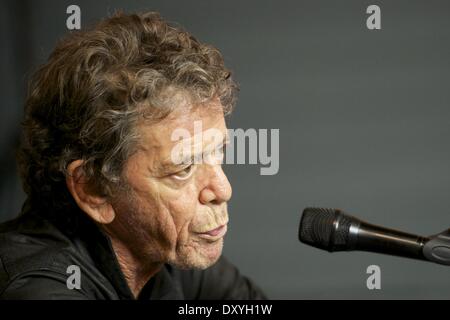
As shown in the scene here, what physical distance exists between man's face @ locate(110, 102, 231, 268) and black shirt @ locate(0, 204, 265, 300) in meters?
0.07

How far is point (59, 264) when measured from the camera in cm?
108

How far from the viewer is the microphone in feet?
2.87

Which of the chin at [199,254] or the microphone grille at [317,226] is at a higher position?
the microphone grille at [317,226]

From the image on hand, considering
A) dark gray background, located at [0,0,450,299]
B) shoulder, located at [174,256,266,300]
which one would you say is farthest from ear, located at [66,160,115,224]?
dark gray background, located at [0,0,450,299]

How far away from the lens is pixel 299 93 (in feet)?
5.24

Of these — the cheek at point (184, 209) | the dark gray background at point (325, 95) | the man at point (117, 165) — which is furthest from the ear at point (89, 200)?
the dark gray background at point (325, 95)

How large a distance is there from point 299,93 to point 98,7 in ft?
1.81

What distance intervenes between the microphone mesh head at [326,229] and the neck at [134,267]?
0.43 meters

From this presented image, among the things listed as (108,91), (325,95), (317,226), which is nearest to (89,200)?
(108,91)

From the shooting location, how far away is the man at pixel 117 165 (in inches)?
42.6

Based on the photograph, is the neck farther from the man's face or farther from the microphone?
the microphone

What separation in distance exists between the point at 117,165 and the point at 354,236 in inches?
18.2

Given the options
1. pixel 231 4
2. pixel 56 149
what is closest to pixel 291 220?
pixel 231 4

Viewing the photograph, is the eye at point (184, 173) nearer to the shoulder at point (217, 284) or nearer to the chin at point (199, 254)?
the chin at point (199, 254)
